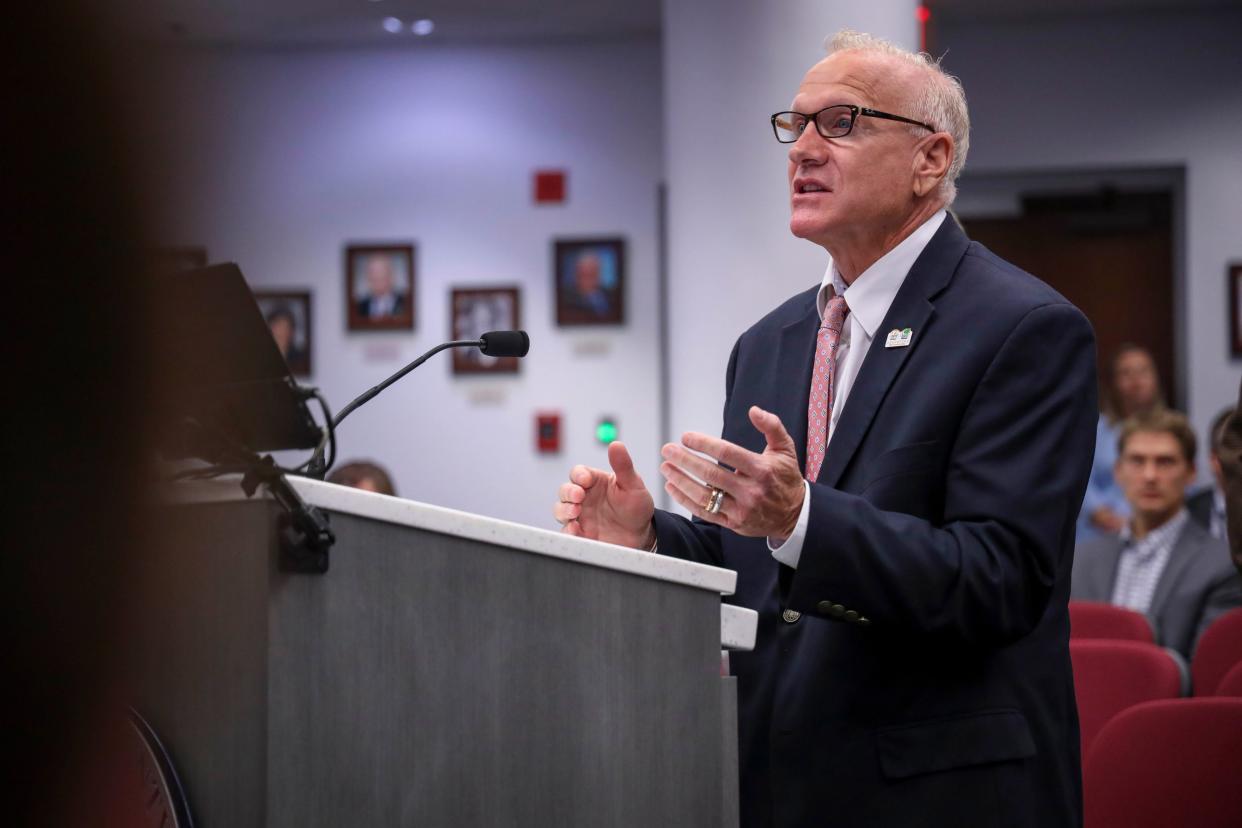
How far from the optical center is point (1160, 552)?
4559 mm

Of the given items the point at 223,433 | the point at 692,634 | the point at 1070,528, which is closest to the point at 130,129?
the point at 223,433

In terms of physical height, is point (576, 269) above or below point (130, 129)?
above

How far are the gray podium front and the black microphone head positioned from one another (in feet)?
1.45

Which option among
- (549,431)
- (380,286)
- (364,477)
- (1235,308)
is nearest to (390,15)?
(380,286)

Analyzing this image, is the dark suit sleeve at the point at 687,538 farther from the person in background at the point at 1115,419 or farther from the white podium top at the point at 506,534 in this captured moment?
the person in background at the point at 1115,419

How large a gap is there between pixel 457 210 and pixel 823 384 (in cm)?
587

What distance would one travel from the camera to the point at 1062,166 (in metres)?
7.16

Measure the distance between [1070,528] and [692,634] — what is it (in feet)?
1.77

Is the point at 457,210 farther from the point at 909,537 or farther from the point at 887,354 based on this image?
the point at 909,537

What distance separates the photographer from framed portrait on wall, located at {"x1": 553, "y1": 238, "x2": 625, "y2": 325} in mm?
7230

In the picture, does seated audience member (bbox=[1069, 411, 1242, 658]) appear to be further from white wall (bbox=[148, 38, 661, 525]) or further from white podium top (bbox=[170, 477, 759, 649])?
white podium top (bbox=[170, 477, 759, 649])

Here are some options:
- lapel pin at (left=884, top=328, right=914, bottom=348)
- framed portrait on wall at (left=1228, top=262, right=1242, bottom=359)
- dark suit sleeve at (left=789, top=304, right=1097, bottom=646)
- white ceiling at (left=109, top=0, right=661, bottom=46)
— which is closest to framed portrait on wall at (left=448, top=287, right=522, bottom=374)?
white ceiling at (left=109, top=0, right=661, bottom=46)

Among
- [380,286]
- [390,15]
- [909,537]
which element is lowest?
[909,537]

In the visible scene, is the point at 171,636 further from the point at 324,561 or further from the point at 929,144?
the point at 929,144
